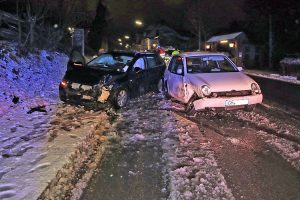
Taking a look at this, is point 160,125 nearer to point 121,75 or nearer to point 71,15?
point 121,75

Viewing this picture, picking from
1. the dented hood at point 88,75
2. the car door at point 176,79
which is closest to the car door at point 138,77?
the dented hood at point 88,75

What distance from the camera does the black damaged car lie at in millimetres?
11102

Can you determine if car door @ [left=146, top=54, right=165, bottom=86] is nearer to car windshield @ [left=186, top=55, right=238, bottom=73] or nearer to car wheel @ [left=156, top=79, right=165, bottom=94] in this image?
car wheel @ [left=156, top=79, right=165, bottom=94]

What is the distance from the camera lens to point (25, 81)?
14070mm

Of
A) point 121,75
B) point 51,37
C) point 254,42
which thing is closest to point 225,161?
point 121,75

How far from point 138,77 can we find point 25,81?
162 inches

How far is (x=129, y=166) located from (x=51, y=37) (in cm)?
2028

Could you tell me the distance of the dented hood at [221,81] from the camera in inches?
389

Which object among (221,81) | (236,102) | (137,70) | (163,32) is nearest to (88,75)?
(137,70)

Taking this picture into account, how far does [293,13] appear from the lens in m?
35.1

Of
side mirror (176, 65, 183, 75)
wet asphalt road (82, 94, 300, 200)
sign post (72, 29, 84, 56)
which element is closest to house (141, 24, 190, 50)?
sign post (72, 29, 84, 56)

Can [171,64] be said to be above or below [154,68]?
above

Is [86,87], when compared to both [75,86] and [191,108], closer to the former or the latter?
[75,86]

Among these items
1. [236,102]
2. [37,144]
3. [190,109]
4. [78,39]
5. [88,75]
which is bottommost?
[37,144]
